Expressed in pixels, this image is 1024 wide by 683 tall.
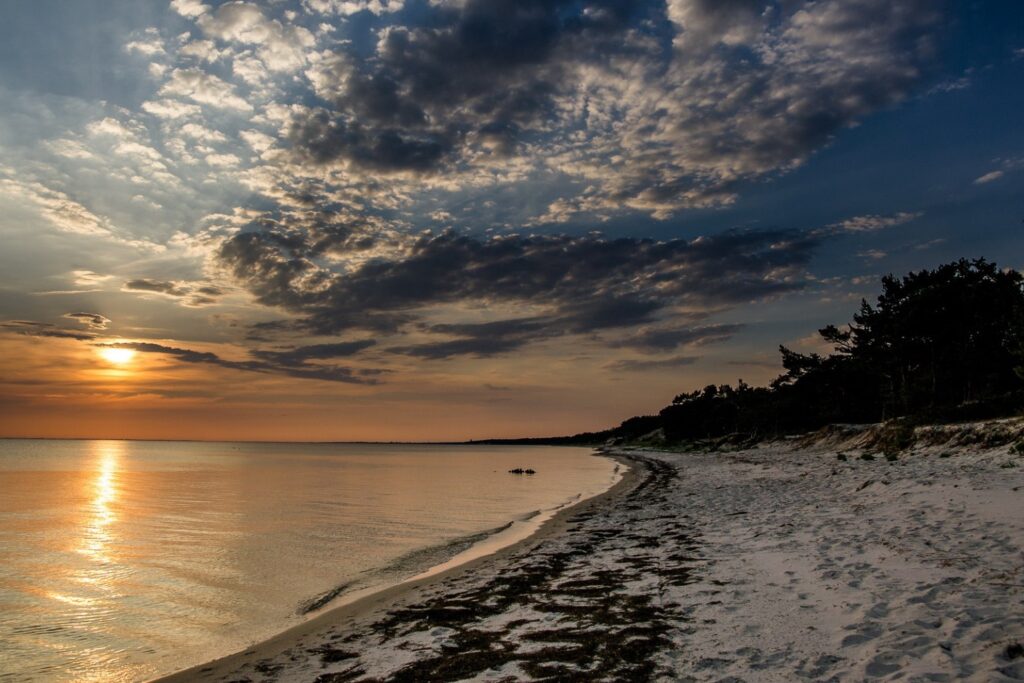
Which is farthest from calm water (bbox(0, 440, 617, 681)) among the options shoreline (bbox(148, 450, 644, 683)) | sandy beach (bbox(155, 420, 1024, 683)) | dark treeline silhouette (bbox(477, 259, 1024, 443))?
dark treeline silhouette (bbox(477, 259, 1024, 443))

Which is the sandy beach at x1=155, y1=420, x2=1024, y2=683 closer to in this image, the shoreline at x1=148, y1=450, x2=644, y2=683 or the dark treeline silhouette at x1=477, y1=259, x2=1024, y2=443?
the shoreline at x1=148, y1=450, x2=644, y2=683

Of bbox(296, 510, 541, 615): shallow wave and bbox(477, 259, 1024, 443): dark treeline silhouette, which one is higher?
bbox(477, 259, 1024, 443): dark treeline silhouette

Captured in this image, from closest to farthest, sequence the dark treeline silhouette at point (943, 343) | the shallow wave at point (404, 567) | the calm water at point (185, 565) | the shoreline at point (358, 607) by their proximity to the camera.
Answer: the shoreline at point (358, 607), the calm water at point (185, 565), the shallow wave at point (404, 567), the dark treeline silhouette at point (943, 343)

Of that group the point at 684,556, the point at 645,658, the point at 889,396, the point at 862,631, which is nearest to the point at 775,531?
the point at 684,556

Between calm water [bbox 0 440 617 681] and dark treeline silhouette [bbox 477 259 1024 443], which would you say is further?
dark treeline silhouette [bbox 477 259 1024 443]

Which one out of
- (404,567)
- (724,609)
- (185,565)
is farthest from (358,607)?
(185,565)

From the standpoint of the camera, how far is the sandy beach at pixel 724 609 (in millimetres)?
6797

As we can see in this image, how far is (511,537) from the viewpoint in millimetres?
20594

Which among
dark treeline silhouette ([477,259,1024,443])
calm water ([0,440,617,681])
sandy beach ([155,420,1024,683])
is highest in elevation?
dark treeline silhouette ([477,259,1024,443])

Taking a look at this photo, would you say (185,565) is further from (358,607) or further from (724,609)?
(724,609)

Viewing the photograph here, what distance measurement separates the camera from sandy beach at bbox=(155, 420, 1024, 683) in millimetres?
6797

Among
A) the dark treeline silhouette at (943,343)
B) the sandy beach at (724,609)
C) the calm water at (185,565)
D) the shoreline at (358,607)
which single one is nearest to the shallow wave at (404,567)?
the calm water at (185,565)

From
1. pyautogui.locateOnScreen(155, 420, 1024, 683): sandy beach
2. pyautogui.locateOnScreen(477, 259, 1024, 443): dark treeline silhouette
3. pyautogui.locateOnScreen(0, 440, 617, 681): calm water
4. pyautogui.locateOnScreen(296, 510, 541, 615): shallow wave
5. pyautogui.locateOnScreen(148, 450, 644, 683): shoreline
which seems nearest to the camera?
pyautogui.locateOnScreen(155, 420, 1024, 683): sandy beach

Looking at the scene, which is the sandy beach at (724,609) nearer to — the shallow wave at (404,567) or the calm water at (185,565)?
the shallow wave at (404,567)
